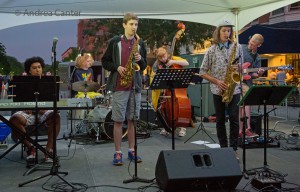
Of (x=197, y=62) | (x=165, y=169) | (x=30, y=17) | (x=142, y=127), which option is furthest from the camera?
(x=197, y=62)

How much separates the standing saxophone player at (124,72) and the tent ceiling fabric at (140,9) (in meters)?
1.94

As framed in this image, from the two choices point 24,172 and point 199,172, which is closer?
point 199,172

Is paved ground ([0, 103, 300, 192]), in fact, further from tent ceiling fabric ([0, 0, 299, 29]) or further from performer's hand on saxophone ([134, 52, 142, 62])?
tent ceiling fabric ([0, 0, 299, 29])

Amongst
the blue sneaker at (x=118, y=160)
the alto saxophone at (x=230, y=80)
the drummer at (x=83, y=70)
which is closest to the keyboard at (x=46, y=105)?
the blue sneaker at (x=118, y=160)

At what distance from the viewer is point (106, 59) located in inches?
215

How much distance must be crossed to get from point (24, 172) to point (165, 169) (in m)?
2.23

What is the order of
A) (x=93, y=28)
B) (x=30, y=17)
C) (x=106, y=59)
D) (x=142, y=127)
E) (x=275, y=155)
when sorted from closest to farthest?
(x=106, y=59)
(x=275, y=155)
(x=30, y=17)
(x=142, y=127)
(x=93, y=28)

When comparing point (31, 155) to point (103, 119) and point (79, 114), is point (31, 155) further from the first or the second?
point (79, 114)

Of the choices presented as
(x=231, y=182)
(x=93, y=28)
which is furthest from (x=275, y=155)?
(x=93, y=28)

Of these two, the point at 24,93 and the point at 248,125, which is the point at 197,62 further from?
the point at 24,93

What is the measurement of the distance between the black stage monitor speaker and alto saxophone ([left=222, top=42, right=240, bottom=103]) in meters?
1.31

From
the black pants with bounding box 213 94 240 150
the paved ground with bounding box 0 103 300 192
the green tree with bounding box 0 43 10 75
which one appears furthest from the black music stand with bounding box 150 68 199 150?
the green tree with bounding box 0 43 10 75

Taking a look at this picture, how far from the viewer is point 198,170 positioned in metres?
3.88

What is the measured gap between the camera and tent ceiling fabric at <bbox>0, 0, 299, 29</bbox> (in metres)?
6.96
